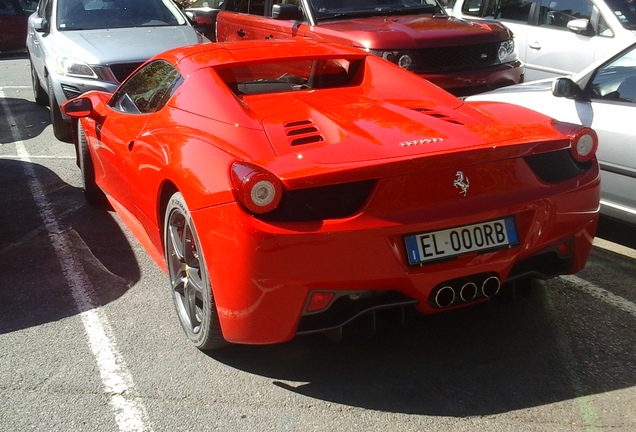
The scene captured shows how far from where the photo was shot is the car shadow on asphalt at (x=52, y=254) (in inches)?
184

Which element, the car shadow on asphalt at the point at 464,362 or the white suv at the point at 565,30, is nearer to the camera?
the car shadow on asphalt at the point at 464,362

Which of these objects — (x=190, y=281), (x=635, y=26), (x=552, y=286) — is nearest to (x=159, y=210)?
(x=190, y=281)

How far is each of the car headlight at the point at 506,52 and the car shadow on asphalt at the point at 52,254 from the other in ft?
13.0

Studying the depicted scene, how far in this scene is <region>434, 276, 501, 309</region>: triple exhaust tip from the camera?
3.53 m

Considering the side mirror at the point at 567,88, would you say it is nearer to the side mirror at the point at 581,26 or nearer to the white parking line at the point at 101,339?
the white parking line at the point at 101,339

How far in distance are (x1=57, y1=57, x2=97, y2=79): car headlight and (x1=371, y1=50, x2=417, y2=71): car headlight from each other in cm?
294

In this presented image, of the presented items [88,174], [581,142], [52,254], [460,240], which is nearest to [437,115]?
[581,142]

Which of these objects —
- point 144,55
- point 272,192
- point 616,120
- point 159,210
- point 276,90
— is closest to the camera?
point 272,192

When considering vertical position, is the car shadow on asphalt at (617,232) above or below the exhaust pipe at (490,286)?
below

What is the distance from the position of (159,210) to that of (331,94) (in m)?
1.09

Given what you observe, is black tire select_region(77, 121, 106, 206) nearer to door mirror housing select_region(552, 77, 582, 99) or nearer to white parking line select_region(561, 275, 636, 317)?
door mirror housing select_region(552, 77, 582, 99)

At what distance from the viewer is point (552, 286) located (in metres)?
4.68

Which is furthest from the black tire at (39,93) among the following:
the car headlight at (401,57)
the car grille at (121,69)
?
the car headlight at (401,57)

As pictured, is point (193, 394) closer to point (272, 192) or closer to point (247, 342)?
point (247, 342)
